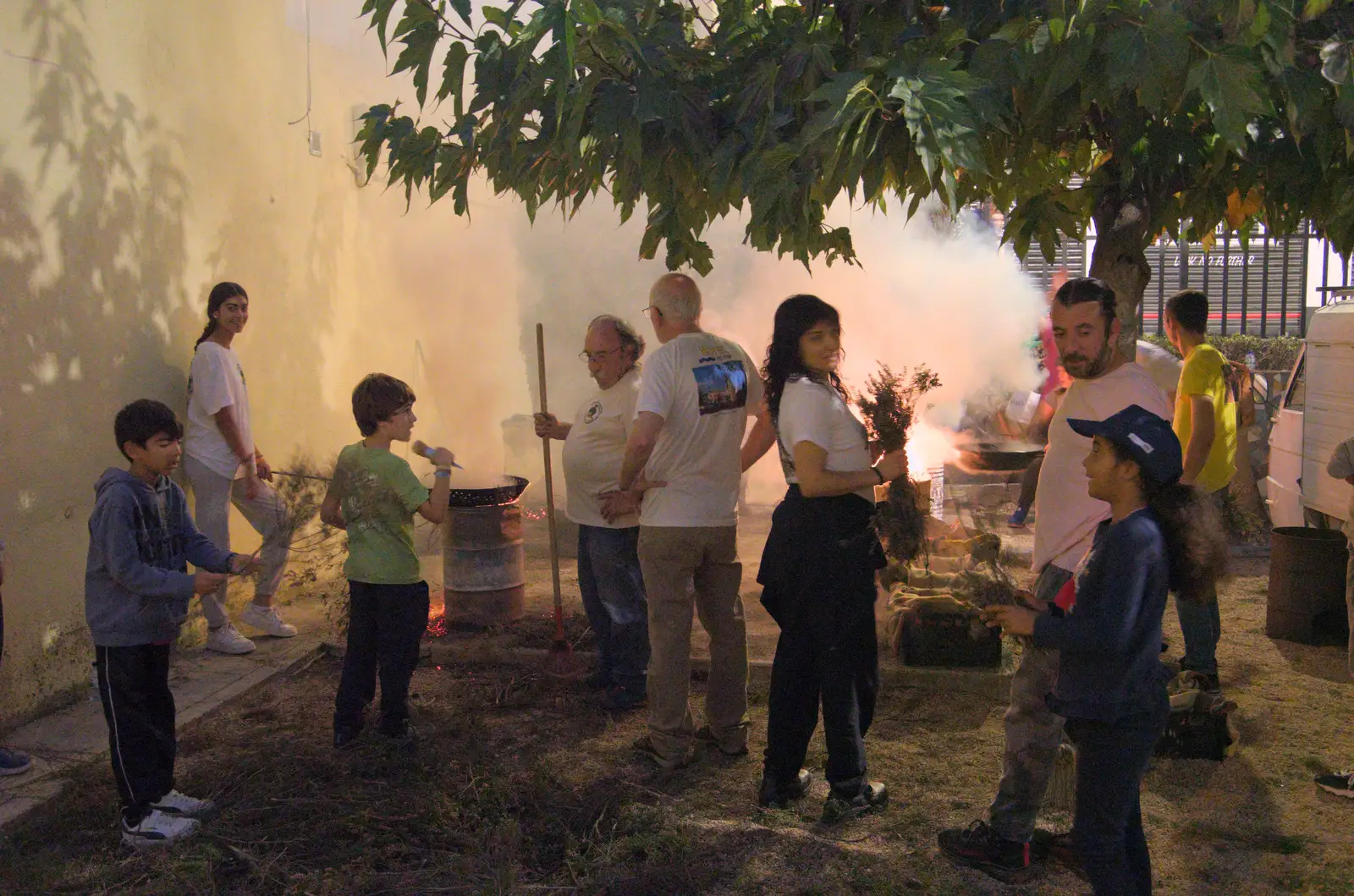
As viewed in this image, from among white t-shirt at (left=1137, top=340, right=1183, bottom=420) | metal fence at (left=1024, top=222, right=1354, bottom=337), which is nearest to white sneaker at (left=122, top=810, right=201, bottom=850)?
white t-shirt at (left=1137, top=340, right=1183, bottom=420)

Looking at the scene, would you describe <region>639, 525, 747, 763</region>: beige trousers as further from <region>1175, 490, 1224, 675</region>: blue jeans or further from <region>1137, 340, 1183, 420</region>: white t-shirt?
<region>1137, 340, 1183, 420</region>: white t-shirt

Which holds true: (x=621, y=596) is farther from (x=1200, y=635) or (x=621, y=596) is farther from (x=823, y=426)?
(x=1200, y=635)

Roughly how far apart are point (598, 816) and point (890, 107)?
2767 millimetres

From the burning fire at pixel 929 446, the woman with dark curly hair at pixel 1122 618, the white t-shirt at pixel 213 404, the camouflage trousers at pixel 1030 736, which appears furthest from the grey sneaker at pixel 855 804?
the burning fire at pixel 929 446

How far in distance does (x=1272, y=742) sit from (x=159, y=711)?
15.5ft

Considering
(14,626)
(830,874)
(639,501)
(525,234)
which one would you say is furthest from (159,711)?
(525,234)

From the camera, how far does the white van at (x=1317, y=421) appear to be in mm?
7371

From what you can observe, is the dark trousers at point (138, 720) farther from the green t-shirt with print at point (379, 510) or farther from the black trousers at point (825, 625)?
the black trousers at point (825, 625)

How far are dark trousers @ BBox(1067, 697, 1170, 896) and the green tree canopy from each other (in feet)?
5.23

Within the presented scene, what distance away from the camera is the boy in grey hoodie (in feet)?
12.5

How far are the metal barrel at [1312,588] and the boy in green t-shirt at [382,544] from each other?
509 centimetres

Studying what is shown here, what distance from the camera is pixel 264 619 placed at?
668cm

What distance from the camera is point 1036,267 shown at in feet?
67.8

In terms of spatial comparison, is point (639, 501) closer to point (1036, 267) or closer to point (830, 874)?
point (830, 874)
